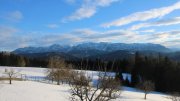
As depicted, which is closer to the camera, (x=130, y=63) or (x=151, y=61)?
(x=151, y=61)

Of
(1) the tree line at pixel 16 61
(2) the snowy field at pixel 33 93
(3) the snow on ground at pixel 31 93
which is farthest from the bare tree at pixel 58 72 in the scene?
Answer: (1) the tree line at pixel 16 61

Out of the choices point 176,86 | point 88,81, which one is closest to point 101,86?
point 88,81

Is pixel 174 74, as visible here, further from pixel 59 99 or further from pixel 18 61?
pixel 18 61

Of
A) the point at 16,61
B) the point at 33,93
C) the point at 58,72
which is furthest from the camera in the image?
the point at 16,61

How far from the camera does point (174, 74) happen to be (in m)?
107

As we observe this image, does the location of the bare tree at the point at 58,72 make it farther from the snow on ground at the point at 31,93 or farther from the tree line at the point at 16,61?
the tree line at the point at 16,61

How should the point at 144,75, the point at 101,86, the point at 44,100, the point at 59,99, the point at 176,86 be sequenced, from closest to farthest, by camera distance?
the point at 101,86 < the point at 44,100 < the point at 59,99 < the point at 176,86 < the point at 144,75

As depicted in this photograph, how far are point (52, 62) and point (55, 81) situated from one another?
614cm

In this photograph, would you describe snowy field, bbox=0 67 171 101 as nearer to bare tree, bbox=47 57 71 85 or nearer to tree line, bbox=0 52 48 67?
bare tree, bbox=47 57 71 85

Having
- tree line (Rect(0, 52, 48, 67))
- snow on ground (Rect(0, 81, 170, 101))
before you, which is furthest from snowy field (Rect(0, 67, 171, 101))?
tree line (Rect(0, 52, 48, 67))

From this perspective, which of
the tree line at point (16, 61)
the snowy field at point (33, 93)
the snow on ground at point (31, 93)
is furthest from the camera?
the tree line at point (16, 61)

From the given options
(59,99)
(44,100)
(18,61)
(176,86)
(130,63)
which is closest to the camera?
(44,100)

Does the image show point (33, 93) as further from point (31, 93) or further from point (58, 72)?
point (58, 72)

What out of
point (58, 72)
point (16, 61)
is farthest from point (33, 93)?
point (16, 61)
